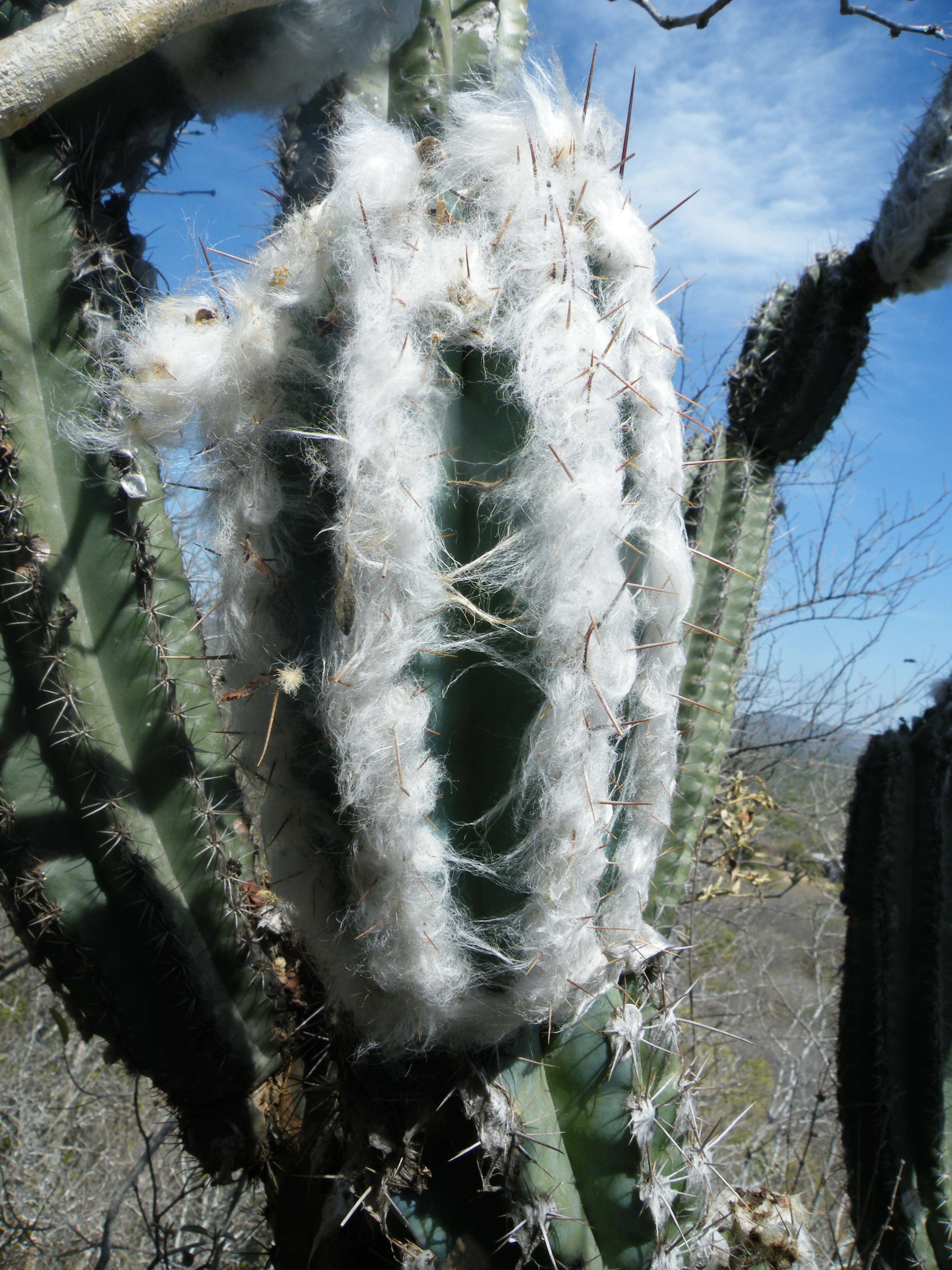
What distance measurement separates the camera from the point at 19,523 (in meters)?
0.90

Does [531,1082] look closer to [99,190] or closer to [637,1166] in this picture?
[637,1166]

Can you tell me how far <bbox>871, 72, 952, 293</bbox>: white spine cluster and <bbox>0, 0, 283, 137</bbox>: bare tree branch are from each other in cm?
136

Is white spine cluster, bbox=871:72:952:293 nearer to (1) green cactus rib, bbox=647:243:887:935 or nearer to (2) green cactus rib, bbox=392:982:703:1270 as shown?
(1) green cactus rib, bbox=647:243:887:935

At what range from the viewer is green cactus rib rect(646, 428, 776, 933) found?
6.01 ft

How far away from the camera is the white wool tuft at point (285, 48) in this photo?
942 mm

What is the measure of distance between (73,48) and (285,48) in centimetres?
31

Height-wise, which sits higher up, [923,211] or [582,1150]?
[923,211]

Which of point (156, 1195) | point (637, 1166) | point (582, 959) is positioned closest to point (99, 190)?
point (582, 959)

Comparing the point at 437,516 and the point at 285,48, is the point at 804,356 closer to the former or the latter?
the point at 285,48

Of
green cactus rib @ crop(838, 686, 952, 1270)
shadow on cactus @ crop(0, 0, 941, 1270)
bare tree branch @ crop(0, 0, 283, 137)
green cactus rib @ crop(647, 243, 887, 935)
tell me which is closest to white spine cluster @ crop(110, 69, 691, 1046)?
shadow on cactus @ crop(0, 0, 941, 1270)

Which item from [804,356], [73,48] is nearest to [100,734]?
[73,48]

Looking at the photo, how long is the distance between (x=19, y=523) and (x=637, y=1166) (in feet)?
3.35

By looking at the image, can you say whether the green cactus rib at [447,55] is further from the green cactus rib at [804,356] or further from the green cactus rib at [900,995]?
the green cactus rib at [900,995]

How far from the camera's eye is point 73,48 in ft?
2.56
